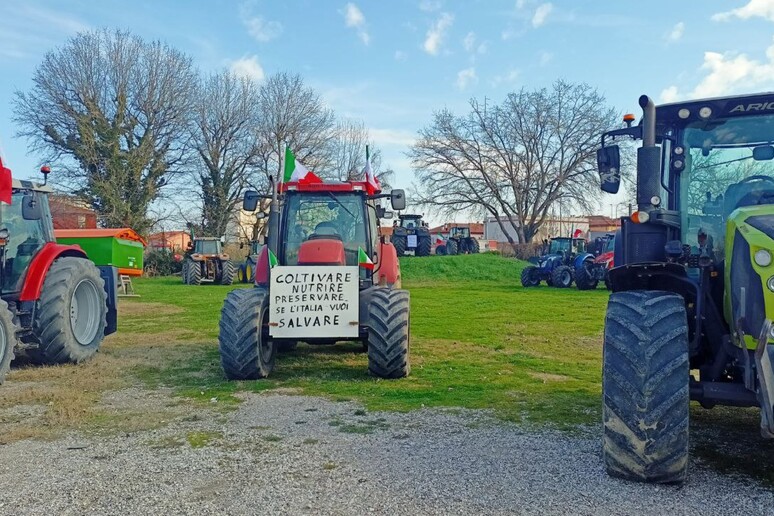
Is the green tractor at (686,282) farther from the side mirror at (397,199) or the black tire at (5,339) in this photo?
the black tire at (5,339)

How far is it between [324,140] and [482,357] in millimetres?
35748

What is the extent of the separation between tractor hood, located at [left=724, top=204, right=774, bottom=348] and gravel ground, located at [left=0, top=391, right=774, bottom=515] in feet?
3.20

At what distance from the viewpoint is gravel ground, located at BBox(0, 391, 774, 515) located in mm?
3459

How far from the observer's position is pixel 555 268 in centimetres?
2405

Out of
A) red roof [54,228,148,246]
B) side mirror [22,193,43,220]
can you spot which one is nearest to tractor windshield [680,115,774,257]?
side mirror [22,193,43,220]

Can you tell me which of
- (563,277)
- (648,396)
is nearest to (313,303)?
(648,396)

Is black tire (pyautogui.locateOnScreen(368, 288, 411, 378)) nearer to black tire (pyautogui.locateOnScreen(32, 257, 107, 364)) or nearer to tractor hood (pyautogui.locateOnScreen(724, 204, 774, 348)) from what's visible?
tractor hood (pyautogui.locateOnScreen(724, 204, 774, 348))

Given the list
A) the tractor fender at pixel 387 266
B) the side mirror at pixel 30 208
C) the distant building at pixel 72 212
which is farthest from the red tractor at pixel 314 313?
the distant building at pixel 72 212

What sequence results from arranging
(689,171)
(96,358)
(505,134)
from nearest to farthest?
(689,171) → (96,358) → (505,134)

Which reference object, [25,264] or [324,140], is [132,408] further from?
[324,140]

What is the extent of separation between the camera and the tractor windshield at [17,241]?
7.23 metres

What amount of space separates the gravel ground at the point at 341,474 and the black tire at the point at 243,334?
1.28 metres

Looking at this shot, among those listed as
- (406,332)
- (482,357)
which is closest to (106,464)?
(406,332)

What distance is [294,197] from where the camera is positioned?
779cm
